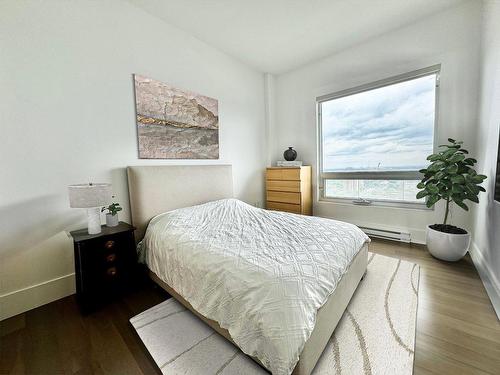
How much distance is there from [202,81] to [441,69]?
2931 millimetres

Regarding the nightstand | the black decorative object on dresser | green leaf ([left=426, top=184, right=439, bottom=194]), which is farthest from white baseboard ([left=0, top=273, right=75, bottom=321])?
green leaf ([left=426, top=184, right=439, bottom=194])

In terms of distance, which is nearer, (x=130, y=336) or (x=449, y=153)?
(x=130, y=336)

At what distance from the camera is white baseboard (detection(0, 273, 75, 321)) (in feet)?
4.94

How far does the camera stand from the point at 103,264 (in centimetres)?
161

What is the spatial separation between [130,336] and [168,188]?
1.34 meters

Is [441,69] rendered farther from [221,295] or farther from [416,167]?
[221,295]

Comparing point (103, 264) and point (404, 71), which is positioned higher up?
point (404, 71)

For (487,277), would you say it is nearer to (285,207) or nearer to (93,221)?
(285,207)

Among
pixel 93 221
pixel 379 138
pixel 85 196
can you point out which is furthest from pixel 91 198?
pixel 379 138

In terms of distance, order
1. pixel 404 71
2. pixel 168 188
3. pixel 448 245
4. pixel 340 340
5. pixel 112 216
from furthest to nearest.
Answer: pixel 404 71 < pixel 168 188 < pixel 448 245 < pixel 112 216 < pixel 340 340

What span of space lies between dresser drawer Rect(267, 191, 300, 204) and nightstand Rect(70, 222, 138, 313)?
232 cm

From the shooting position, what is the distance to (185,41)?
252cm

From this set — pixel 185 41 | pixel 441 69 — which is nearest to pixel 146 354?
pixel 185 41

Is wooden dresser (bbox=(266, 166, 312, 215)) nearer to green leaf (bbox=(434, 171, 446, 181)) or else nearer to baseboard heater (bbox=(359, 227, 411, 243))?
baseboard heater (bbox=(359, 227, 411, 243))
